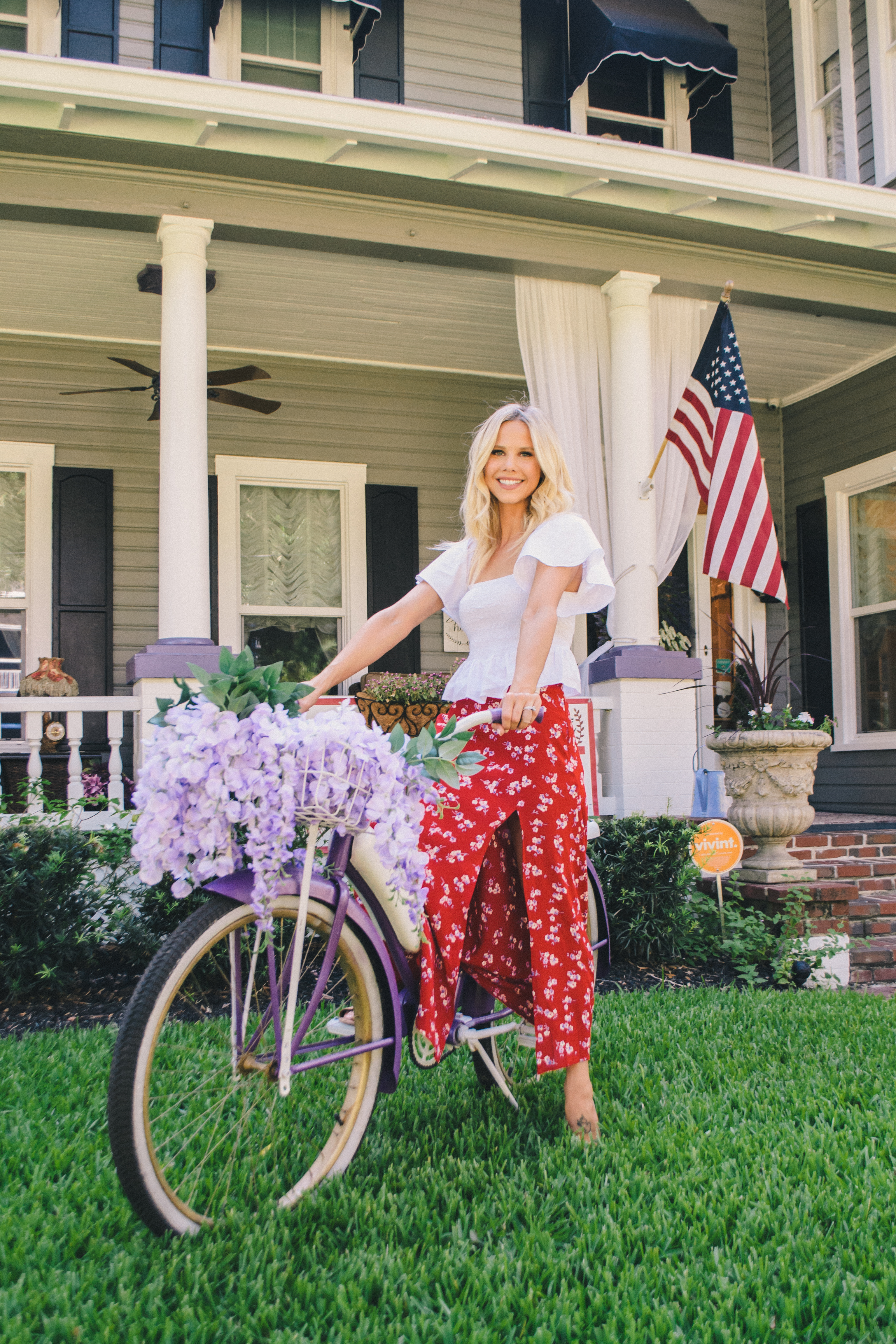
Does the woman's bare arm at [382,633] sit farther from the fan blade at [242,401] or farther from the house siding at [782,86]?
the house siding at [782,86]

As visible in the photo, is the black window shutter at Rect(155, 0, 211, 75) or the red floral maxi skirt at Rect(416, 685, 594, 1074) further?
the black window shutter at Rect(155, 0, 211, 75)

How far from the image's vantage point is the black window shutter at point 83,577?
259 inches

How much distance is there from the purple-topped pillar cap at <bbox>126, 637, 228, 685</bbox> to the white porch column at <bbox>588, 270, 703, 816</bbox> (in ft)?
6.89

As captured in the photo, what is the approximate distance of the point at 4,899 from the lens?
11.9ft

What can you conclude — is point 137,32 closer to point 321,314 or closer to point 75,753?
point 321,314

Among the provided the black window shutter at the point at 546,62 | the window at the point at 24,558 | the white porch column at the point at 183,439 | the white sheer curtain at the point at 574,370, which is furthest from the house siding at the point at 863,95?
the window at the point at 24,558

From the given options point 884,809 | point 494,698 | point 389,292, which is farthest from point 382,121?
point 884,809

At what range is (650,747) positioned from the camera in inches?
217

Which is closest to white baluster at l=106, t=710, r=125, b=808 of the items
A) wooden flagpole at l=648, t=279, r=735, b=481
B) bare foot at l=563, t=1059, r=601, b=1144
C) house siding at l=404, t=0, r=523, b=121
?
wooden flagpole at l=648, t=279, r=735, b=481

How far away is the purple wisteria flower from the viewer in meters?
1.67

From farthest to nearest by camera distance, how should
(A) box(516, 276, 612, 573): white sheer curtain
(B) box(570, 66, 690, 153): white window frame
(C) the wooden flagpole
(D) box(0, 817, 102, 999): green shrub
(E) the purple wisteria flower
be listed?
(B) box(570, 66, 690, 153): white window frame
(A) box(516, 276, 612, 573): white sheer curtain
(C) the wooden flagpole
(D) box(0, 817, 102, 999): green shrub
(E) the purple wisteria flower

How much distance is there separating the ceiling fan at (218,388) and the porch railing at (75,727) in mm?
1929

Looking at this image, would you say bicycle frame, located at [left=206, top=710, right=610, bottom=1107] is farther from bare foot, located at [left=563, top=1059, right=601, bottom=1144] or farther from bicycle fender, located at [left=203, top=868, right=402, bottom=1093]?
bare foot, located at [left=563, top=1059, right=601, bottom=1144]

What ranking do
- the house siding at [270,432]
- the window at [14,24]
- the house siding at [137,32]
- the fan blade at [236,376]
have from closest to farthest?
the fan blade at [236,376] < the window at [14,24] < the house siding at [137,32] < the house siding at [270,432]
